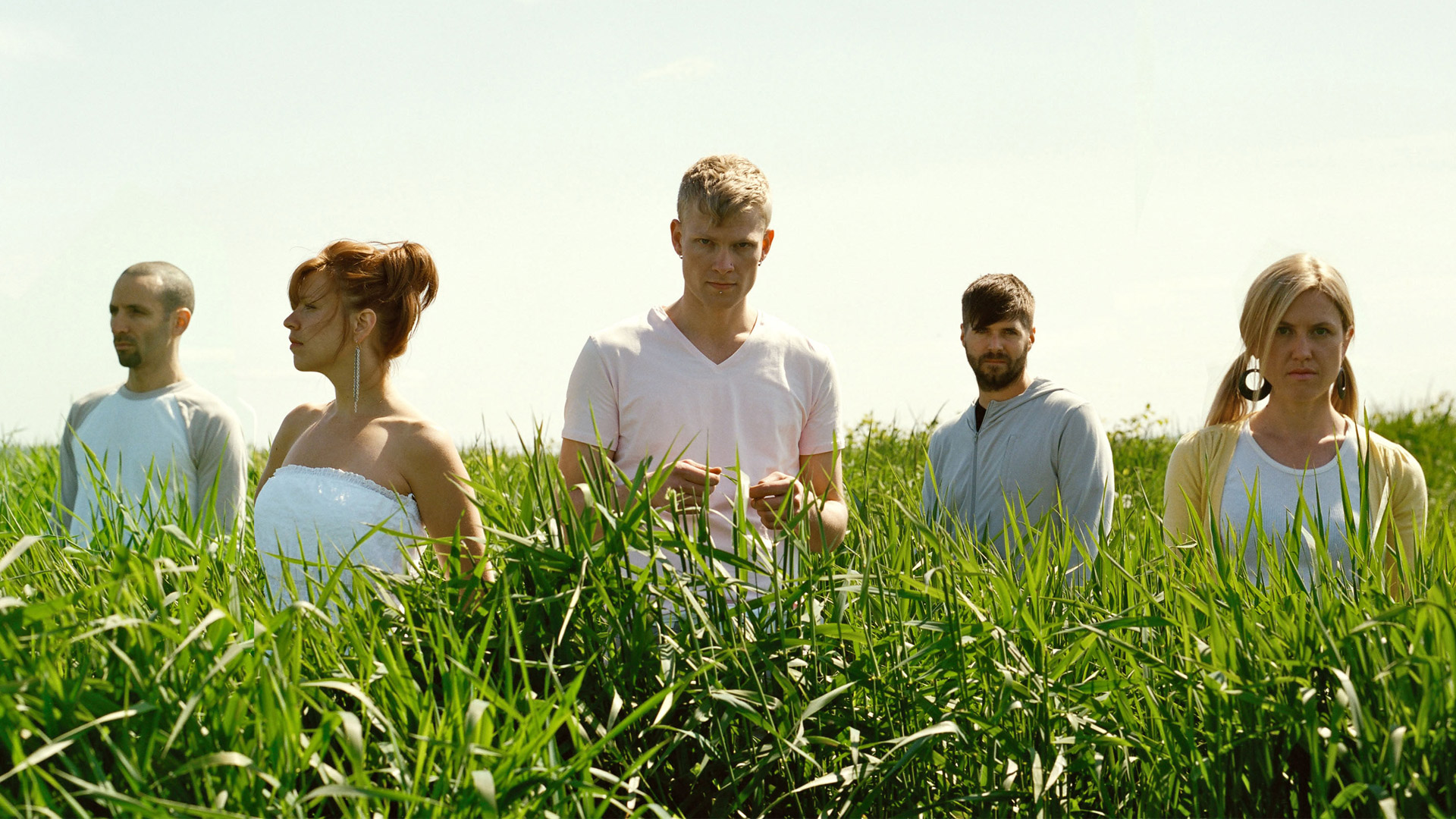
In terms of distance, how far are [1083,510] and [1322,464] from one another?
0.79m

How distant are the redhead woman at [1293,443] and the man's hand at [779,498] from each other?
1258mm

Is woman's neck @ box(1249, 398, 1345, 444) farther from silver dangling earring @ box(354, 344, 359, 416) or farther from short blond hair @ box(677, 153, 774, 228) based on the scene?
silver dangling earring @ box(354, 344, 359, 416)

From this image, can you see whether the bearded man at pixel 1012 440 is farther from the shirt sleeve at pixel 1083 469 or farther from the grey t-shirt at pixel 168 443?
the grey t-shirt at pixel 168 443

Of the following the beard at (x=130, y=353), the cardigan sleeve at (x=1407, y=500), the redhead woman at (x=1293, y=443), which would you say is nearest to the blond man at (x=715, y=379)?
the redhead woman at (x=1293, y=443)

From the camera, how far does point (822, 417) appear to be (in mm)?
3311

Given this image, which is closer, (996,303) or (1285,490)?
(1285,490)

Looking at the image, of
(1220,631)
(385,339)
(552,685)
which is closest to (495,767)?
(552,685)

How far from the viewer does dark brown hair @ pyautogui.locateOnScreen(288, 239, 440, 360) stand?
3303 mm

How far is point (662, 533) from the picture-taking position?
2281 mm

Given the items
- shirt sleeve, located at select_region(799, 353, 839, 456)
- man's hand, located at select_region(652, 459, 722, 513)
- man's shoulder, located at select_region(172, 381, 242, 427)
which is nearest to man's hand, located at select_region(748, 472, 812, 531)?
man's hand, located at select_region(652, 459, 722, 513)

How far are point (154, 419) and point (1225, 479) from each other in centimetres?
426

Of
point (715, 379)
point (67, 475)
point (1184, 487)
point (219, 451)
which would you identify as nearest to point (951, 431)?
point (1184, 487)

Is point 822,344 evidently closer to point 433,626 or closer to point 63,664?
point 433,626

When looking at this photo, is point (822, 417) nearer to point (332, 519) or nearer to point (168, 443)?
point (332, 519)
